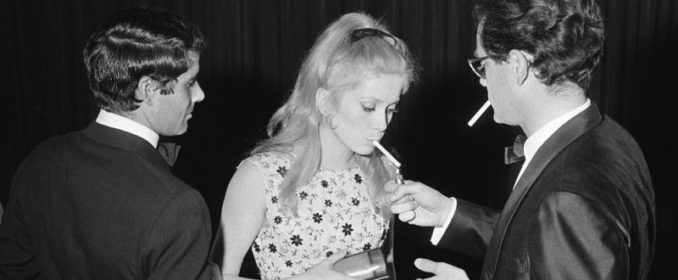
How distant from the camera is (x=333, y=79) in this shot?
1.85 meters

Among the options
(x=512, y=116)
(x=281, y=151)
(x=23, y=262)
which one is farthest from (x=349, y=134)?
(x=23, y=262)

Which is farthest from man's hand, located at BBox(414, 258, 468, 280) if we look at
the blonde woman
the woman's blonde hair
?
the woman's blonde hair

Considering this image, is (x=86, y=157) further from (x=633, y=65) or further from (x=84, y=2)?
(x=84, y=2)

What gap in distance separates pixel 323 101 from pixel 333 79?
0.26 feet

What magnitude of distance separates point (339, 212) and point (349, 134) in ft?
0.84

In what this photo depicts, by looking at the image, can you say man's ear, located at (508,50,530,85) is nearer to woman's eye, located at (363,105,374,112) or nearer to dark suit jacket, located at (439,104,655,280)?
dark suit jacket, located at (439,104,655,280)

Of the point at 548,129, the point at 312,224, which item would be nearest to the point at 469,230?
the point at 312,224

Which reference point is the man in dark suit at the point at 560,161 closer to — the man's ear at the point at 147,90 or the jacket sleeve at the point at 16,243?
the man's ear at the point at 147,90

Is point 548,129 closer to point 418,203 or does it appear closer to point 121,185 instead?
point 418,203

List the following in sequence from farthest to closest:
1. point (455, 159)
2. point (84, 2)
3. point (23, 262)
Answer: point (84, 2) < point (455, 159) < point (23, 262)

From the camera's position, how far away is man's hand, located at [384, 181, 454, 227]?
5.70 ft

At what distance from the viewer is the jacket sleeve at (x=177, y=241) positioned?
118 cm

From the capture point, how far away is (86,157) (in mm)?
1263

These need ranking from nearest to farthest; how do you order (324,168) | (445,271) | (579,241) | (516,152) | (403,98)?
(579,241) < (445,271) < (516,152) < (324,168) < (403,98)
